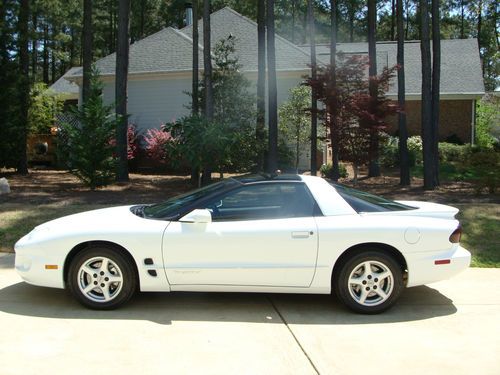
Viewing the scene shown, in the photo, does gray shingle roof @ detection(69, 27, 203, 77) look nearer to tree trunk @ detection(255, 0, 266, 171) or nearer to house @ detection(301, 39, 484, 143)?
tree trunk @ detection(255, 0, 266, 171)

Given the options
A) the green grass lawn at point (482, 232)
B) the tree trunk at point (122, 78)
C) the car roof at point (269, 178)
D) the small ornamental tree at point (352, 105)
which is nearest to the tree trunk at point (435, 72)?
the small ornamental tree at point (352, 105)

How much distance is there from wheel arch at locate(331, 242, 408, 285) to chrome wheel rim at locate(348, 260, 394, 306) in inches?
5.7

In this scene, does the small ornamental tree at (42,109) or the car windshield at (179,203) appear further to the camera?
the small ornamental tree at (42,109)

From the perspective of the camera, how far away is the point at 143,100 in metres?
22.3

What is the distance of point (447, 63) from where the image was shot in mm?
28891

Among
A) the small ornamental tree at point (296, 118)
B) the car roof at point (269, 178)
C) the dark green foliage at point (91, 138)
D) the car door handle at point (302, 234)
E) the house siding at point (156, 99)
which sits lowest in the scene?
the car door handle at point (302, 234)

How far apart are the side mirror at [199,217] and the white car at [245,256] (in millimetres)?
11

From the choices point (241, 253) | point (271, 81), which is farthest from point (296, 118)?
point (241, 253)

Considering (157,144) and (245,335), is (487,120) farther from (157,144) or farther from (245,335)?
(245,335)

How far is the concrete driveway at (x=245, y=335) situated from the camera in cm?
411

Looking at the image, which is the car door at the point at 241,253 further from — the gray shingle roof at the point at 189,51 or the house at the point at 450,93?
the house at the point at 450,93

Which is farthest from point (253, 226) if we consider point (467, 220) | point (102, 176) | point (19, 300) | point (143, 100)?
point (143, 100)

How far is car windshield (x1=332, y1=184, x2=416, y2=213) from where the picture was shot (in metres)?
5.55

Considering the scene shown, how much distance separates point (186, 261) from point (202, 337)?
0.82 m
